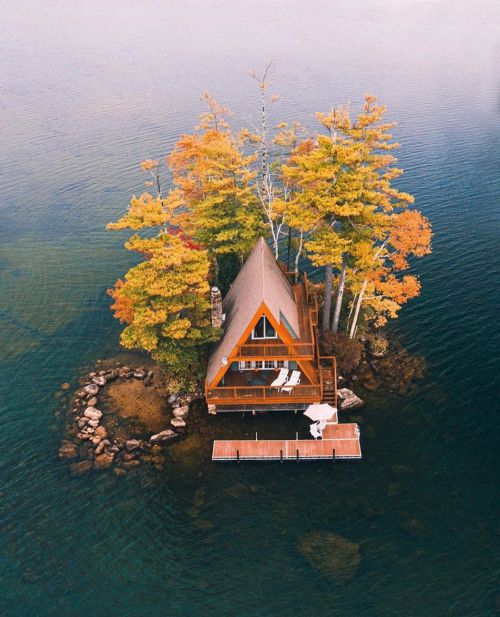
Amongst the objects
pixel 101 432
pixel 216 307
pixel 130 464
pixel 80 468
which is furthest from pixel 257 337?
pixel 80 468

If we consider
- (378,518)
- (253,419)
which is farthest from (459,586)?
(253,419)

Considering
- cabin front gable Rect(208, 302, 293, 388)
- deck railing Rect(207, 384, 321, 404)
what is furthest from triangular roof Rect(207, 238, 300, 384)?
deck railing Rect(207, 384, 321, 404)

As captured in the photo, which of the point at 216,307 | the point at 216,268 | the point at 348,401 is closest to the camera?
the point at 216,307

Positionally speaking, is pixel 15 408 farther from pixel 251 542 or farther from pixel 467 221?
pixel 467 221

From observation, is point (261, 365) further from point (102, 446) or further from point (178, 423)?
point (102, 446)

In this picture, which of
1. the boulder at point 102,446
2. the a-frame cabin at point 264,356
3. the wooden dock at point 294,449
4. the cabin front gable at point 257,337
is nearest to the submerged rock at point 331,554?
the wooden dock at point 294,449

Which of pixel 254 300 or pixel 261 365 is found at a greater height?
pixel 254 300
